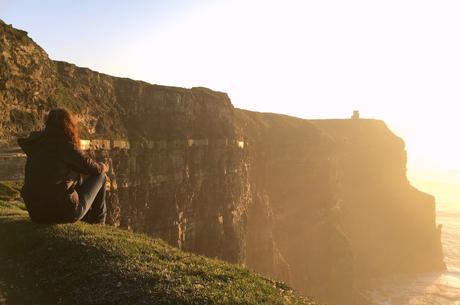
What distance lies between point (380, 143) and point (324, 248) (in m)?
42.3

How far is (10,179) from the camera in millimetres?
22047

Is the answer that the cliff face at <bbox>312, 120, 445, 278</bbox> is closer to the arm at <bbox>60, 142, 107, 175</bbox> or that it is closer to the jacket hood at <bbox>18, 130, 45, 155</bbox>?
the arm at <bbox>60, 142, 107, 175</bbox>

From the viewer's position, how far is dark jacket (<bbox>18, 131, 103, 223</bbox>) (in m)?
10.6

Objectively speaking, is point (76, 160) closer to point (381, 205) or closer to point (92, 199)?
point (92, 199)

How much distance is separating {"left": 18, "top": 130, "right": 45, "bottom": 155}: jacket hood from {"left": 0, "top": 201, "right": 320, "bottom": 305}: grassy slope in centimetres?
222

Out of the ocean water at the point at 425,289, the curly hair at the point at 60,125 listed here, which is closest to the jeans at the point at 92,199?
the curly hair at the point at 60,125

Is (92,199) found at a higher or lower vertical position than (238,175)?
higher

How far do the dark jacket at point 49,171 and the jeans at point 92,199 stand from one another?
341 millimetres

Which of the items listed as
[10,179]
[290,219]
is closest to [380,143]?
[290,219]

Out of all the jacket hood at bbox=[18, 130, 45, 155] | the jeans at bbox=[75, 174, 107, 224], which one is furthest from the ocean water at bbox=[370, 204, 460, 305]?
the jacket hood at bbox=[18, 130, 45, 155]

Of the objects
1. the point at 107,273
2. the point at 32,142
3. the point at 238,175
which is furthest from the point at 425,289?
the point at 32,142

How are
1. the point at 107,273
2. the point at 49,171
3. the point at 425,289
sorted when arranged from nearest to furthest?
the point at 107,273 < the point at 49,171 < the point at 425,289

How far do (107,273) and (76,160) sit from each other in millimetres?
2968

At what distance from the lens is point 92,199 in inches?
464
